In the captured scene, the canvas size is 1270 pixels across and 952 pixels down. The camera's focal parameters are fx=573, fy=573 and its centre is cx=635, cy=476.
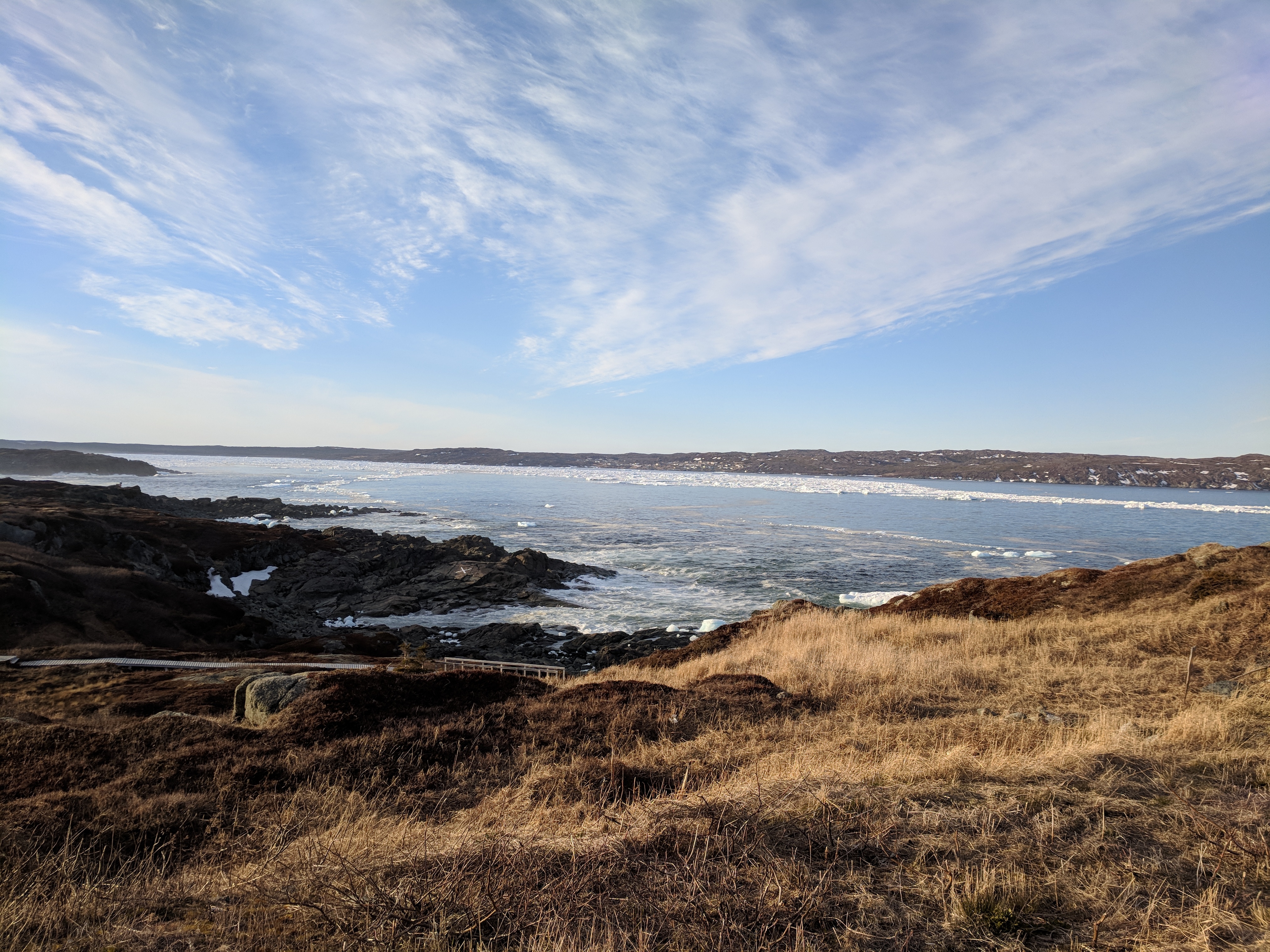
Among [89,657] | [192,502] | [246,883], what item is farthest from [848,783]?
[192,502]

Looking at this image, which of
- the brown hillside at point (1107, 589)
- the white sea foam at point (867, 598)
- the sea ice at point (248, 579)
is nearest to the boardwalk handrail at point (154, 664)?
the brown hillside at point (1107, 589)

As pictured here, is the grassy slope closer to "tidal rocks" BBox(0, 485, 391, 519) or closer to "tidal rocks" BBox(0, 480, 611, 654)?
"tidal rocks" BBox(0, 480, 611, 654)

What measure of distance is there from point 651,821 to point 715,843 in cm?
67

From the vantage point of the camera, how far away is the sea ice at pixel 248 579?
2948 cm

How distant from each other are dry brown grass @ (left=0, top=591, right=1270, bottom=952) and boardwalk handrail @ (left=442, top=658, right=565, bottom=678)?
7195 millimetres

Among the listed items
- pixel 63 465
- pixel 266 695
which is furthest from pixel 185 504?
pixel 63 465

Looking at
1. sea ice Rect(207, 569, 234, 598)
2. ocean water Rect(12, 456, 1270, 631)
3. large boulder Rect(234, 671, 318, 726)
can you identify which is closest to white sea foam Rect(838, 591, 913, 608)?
ocean water Rect(12, 456, 1270, 631)

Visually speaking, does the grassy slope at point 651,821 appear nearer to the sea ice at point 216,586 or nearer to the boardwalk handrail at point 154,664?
the boardwalk handrail at point 154,664

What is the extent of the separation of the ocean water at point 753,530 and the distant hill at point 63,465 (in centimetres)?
1902

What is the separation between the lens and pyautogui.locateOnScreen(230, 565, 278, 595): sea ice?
2948 centimetres

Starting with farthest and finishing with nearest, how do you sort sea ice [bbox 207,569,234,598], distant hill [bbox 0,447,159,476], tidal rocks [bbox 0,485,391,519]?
distant hill [bbox 0,447,159,476] < tidal rocks [bbox 0,485,391,519] < sea ice [bbox 207,569,234,598]

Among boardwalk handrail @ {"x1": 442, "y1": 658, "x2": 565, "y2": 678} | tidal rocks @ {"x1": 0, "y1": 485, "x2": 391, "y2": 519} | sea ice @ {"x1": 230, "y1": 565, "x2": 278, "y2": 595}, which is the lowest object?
sea ice @ {"x1": 230, "y1": 565, "x2": 278, "y2": 595}

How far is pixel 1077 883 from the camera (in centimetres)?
372

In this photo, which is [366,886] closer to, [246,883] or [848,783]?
[246,883]
